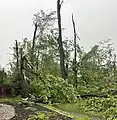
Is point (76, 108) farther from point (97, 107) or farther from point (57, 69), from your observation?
point (57, 69)

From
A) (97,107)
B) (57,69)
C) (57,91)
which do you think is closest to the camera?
(97,107)

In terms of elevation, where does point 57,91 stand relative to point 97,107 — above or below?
above

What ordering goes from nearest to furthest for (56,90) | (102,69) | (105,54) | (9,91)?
(56,90) < (9,91) < (102,69) < (105,54)

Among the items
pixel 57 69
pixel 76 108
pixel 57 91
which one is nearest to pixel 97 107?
pixel 76 108

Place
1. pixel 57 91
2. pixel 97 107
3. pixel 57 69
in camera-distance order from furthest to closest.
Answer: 1. pixel 57 69
2. pixel 57 91
3. pixel 97 107

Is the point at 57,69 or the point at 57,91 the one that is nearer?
the point at 57,91

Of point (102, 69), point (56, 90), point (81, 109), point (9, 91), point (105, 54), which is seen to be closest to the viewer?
point (81, 109)

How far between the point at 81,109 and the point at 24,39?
13.3 meters

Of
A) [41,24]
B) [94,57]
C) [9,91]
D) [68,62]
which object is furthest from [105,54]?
[9,91]

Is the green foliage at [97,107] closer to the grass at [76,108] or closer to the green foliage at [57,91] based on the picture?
the grass at [76,108]

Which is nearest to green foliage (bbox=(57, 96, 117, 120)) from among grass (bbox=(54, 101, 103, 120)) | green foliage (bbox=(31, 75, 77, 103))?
grass (bbox=(54, 101, 103, 120))

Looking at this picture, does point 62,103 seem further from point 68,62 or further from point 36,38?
point 36,38

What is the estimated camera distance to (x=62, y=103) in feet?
39.0

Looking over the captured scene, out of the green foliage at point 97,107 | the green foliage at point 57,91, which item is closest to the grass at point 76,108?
the green foliage at point 97,107
